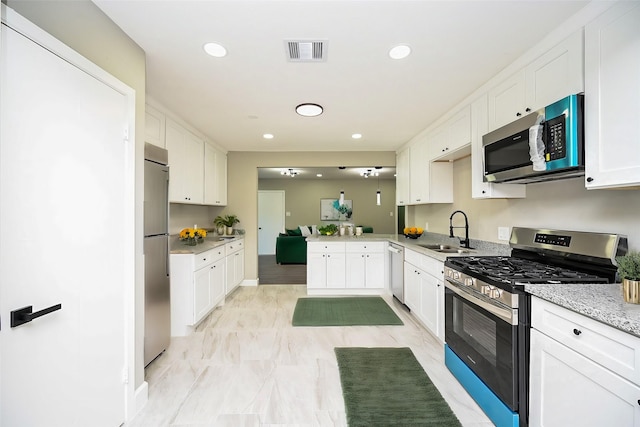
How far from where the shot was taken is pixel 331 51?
1.97 m

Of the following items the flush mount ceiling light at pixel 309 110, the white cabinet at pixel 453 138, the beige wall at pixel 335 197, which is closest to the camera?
the white cabinet at pixel 453 138

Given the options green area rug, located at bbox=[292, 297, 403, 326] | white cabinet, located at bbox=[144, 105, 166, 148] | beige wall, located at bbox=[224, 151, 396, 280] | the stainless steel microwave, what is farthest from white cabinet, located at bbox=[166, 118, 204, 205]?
the stainless steel microwave

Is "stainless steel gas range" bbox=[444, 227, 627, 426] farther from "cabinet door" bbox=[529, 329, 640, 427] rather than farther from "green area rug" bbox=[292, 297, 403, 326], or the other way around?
"green area rug" bbox=[292, 297, 403, 326]

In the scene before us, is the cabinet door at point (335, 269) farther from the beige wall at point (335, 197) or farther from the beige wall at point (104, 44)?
the beige wall at point (335, 197)

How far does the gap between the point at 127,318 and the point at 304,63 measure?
211 cm

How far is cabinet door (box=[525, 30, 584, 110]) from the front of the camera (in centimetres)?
156

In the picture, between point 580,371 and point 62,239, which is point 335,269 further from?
point 62,239

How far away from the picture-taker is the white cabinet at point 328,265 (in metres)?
4.39

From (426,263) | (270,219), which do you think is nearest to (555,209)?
(426,263)

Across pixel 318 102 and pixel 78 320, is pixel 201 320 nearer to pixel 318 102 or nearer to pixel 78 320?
pixel 78 320

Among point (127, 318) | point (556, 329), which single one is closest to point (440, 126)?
point (556, 329)

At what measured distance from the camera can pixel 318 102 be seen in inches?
113

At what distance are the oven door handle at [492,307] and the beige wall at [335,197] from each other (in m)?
7.41

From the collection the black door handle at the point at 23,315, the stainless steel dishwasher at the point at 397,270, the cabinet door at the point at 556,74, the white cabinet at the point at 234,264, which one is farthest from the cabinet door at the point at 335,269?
the black door handle at the point at 23,315
